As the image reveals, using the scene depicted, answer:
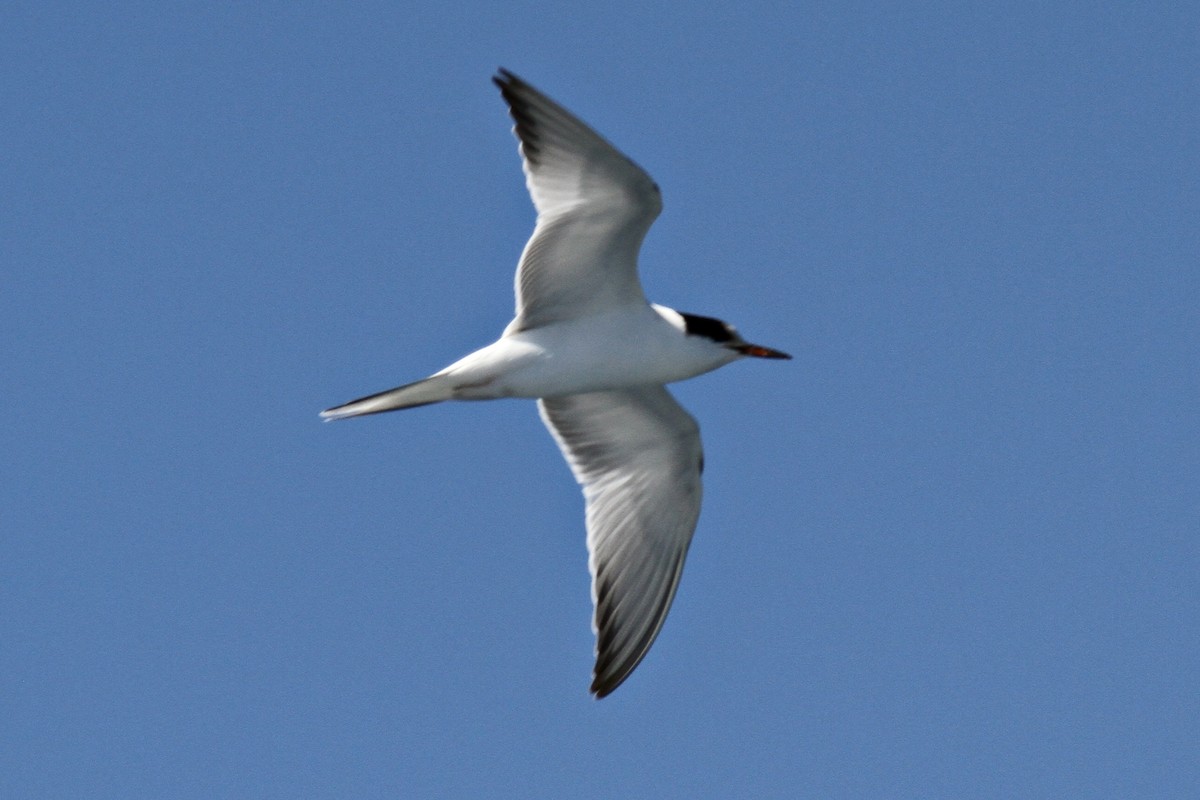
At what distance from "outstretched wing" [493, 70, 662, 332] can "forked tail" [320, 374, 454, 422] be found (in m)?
0.72

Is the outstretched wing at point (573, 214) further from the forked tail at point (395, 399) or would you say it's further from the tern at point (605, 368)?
the forked tail at point (395, 399)

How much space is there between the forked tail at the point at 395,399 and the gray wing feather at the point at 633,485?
1.88 metres

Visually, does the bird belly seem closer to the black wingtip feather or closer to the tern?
the tern

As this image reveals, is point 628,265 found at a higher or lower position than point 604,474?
higher

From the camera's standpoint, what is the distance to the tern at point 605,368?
1113 cm

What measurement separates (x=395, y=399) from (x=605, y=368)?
141 centimetres

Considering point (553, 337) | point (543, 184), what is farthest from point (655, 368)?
point (543, 184)

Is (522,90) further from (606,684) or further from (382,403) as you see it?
(606,684)

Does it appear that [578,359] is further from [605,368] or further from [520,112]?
[520,112]

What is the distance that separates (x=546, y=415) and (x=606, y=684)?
7.13 ft

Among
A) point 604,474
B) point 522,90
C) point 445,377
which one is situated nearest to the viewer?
point 522,90

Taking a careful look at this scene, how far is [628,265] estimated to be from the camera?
1176cm

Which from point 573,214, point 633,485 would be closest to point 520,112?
point 573,214

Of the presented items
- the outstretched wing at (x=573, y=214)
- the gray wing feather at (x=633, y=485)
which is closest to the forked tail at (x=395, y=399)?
the outstretched wing at (x=573, y=214)
